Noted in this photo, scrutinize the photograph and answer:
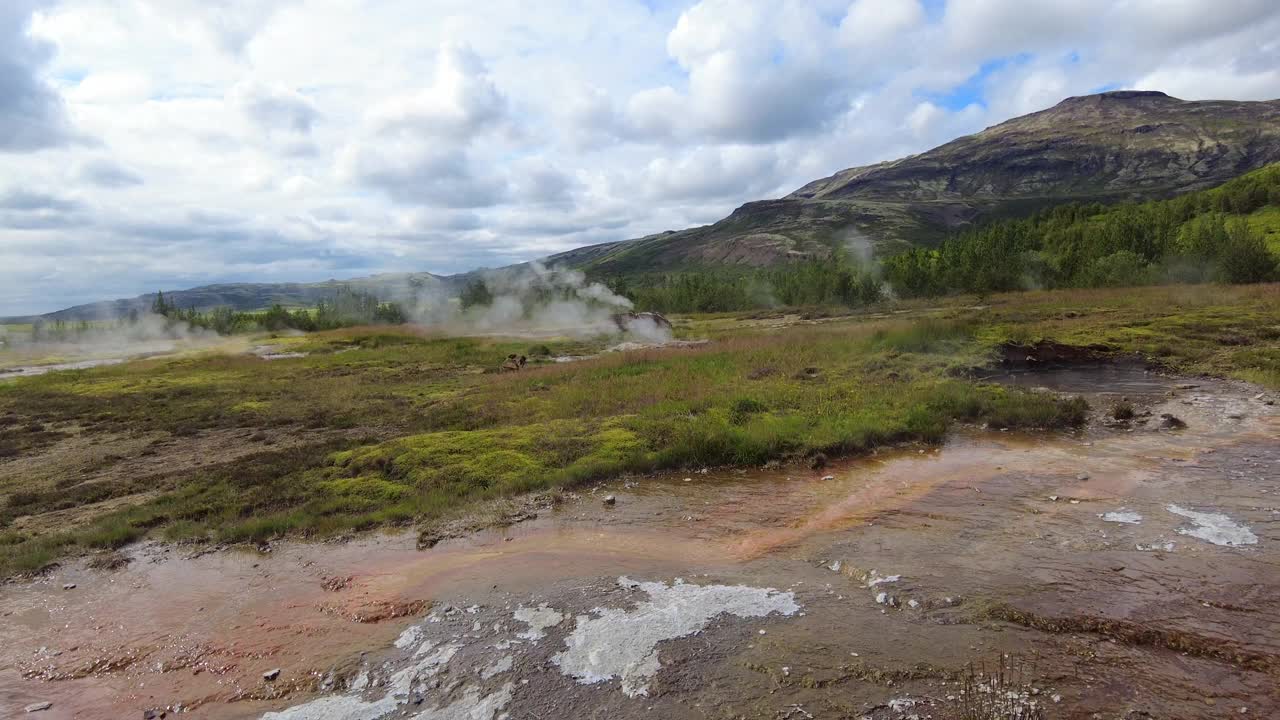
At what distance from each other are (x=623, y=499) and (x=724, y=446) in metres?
3.54

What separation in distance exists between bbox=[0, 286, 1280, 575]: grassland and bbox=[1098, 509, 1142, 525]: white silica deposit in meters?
5.85

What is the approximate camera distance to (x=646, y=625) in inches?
326

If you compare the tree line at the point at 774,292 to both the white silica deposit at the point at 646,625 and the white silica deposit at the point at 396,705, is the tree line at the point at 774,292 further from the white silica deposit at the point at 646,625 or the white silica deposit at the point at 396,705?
the white silica deposit at the point at 396,705

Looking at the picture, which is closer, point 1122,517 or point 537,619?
point 537,619

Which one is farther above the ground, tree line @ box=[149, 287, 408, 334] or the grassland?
tree line @ box=[149, 287, 408, 334]

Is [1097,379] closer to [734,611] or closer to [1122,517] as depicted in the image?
[1122,517]

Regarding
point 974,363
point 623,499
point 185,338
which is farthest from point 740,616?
point 185,338

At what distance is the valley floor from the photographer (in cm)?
710

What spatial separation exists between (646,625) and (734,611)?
1205 mm

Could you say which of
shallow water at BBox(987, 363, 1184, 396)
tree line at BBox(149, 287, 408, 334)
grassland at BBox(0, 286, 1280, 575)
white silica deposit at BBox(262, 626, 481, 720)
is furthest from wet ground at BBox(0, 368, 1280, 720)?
tree line at BBox(149, 287, 408, 334)

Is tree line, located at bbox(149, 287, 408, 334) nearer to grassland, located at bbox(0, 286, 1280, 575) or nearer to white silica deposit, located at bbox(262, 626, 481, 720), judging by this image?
grassland, located at bbox(0, 286, 1280, 575)

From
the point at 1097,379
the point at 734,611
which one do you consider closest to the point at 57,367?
the point at 734,611

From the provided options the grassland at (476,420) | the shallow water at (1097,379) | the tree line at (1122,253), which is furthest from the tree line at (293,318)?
the shallow water at (1097,379)

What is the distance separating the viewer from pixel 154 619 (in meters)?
9.51
